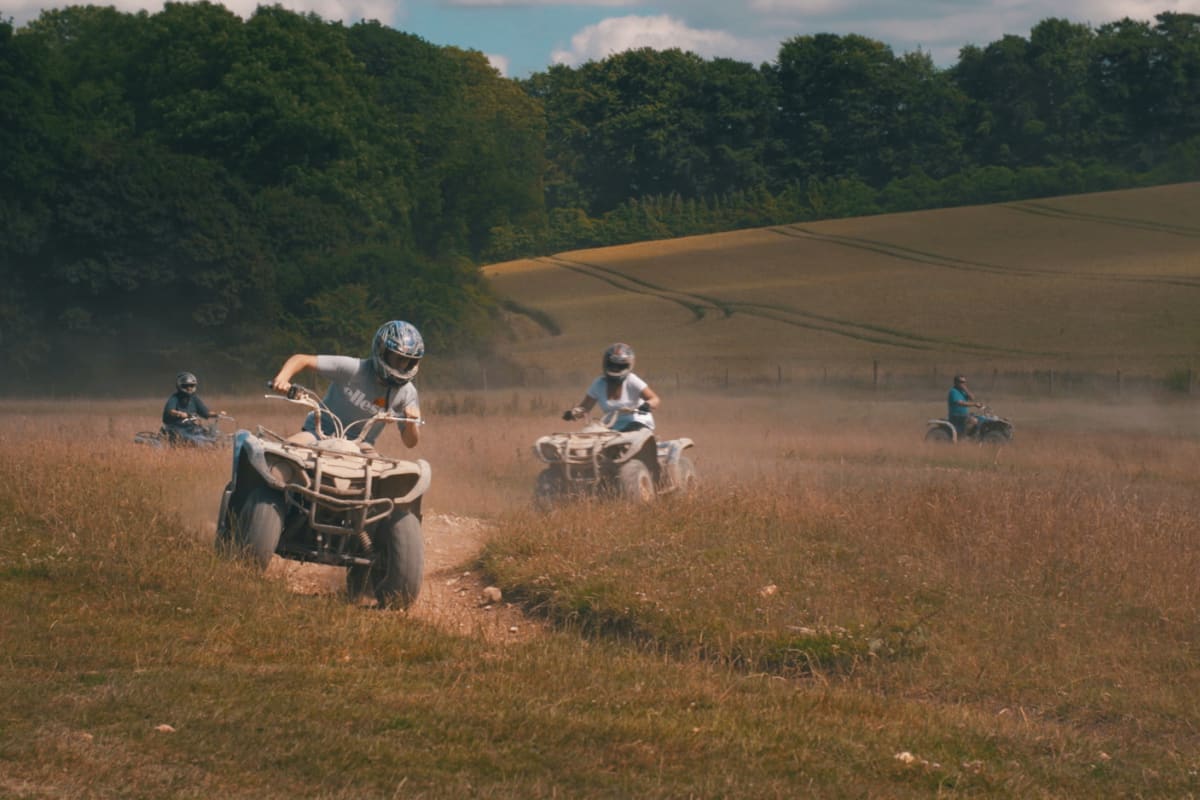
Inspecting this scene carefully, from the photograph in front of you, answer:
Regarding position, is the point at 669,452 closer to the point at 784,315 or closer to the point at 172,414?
the point at 172,414

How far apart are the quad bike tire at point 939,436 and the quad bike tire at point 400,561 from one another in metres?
20.9

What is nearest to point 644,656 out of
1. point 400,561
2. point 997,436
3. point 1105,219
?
point 400,561

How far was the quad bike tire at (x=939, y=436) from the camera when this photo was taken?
3005 centimetres

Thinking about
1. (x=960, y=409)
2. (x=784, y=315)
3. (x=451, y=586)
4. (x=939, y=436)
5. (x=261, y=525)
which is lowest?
(x=939, y=436)

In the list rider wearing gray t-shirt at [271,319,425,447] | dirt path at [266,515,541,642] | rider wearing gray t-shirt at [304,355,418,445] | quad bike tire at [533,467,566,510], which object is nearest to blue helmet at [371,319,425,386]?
rider wearing gray t-shirt at [271,319,425,447]

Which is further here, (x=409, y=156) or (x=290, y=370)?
(x=409, y=156)

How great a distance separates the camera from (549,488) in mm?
14484

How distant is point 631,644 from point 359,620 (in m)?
1.77

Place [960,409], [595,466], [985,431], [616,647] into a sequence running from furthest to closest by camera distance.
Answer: [985,431] → [960,409] → [595,466] → [616,647]

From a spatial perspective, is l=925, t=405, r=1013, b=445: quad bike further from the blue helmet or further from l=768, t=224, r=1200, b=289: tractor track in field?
l=768, t=224, r=1200, b=289: tractor track in field

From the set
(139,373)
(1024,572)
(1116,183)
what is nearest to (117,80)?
(139,373)

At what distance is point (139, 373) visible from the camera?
51219 mm

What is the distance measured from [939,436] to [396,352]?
20778 millimetres

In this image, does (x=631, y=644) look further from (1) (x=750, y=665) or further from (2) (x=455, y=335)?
(2) (x=455, y=335)
